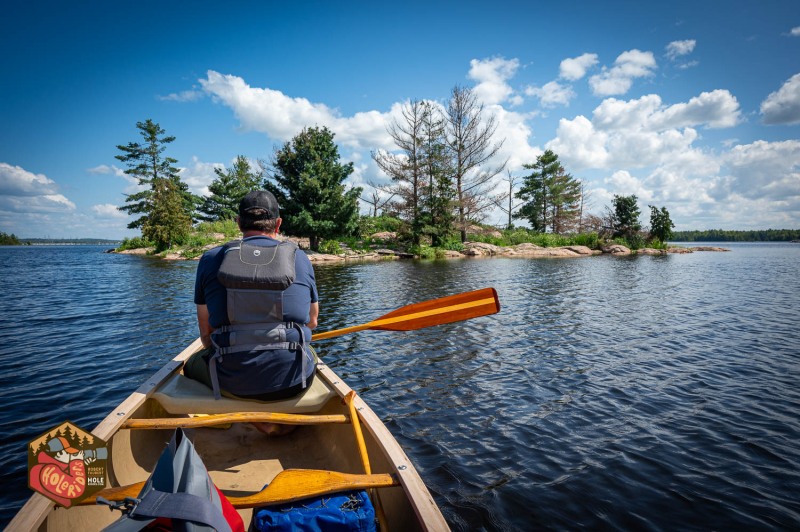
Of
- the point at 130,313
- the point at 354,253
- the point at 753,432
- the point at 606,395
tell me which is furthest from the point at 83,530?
the point at 354,253

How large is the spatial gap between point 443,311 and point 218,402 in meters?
2.30

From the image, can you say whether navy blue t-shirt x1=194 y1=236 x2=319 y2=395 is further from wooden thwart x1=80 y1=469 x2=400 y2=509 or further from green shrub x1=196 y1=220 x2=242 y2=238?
green shrub x1=196 y1=220 x2=242 y2=238

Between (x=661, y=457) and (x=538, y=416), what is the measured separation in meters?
1.23

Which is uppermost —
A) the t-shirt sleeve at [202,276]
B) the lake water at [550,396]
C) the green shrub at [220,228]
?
the green shrub at [220,228]

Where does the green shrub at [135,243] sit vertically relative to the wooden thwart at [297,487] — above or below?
above

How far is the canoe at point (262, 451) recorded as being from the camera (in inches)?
78.3

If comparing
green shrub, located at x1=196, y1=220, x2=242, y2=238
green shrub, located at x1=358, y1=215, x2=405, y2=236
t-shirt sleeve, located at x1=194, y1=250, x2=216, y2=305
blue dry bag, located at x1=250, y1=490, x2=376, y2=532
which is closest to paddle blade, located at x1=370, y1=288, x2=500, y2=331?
t-shirt sleeve, located at x1=194, y1=250, x2=216, y2=305

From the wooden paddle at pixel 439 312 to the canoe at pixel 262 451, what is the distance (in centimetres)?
77

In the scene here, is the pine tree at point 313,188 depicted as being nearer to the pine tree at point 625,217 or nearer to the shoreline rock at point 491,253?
the shoreline rock at point 491,253

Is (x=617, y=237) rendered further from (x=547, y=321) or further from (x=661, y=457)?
(x=661, y=457)

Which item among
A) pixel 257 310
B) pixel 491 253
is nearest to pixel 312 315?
pixel 257 310

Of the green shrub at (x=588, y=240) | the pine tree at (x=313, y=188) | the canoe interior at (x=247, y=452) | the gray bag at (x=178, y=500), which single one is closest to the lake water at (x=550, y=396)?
the canoe interior at (x=247, y=452)

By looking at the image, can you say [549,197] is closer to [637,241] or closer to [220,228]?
[637,241]

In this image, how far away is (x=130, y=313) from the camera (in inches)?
427
